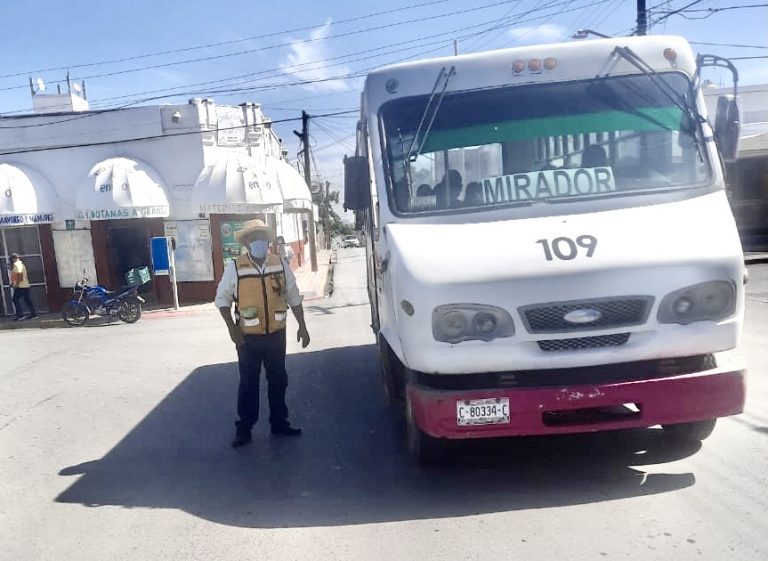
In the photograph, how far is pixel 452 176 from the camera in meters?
4.52

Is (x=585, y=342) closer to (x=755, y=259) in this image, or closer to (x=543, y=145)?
(x=543, y=145)

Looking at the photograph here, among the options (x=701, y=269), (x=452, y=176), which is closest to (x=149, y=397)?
(x=452, y=176)

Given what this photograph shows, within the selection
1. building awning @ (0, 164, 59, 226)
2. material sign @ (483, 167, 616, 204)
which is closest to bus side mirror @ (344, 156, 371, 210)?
material sign @ (483, 167, 616, 204)

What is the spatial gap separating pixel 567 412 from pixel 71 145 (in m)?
18.1

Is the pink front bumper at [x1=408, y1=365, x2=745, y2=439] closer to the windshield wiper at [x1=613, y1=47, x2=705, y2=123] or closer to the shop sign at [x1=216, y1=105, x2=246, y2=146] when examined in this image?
the windshield wiper at [x1=613, y1=47, x2=705, y2=123]

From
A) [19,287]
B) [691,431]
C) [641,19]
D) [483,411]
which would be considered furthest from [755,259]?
[19,287]

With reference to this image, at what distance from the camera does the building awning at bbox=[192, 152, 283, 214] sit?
18.2 m

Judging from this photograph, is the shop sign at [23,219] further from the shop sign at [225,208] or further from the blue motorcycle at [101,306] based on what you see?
the shop sign at [225,208]

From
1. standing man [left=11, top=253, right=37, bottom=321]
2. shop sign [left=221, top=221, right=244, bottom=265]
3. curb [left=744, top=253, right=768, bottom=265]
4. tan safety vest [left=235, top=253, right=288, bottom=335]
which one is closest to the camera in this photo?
tan safety vest [left=235, top=253, right=288, bottom=335]

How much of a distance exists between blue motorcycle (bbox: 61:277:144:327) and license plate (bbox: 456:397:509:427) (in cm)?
1367

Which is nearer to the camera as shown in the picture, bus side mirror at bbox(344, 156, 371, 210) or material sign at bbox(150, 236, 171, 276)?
bus side mirror at bbox(344, 156, 371, 210)

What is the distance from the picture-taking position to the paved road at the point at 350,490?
3.59 meters

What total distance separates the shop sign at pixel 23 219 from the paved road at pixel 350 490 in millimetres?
11620

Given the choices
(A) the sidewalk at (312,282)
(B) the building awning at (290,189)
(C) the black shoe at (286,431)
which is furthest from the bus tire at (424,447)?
(B) the building awning at (290,189)
